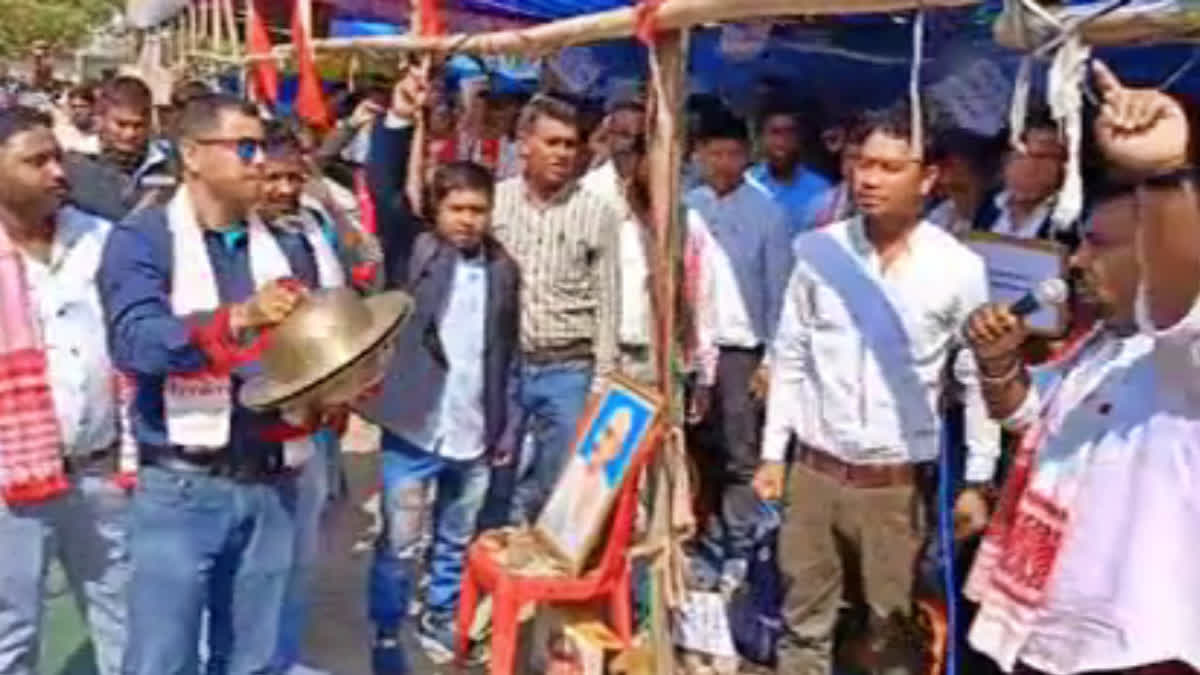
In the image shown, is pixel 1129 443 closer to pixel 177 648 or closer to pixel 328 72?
pixel 177 648

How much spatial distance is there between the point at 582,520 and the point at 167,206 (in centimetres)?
115

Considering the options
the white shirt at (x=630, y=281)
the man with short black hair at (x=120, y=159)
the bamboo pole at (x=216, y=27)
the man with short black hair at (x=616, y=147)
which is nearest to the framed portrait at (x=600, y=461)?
the white shirt at (x=630, y=281)

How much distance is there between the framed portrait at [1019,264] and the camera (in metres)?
4.13

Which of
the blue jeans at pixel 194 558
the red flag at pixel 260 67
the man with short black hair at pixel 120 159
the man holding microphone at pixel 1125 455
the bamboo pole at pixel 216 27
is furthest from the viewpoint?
the bamboo pole at pixel 216 27

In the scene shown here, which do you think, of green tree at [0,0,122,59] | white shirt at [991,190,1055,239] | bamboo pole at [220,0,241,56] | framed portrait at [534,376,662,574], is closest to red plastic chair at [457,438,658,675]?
framed portrait at [534,376,662,574]

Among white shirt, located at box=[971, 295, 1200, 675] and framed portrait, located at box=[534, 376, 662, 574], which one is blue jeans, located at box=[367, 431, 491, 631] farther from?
white shirt, located at box=[971, 295, 1200, 675]

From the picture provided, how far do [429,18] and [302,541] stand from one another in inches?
85.2

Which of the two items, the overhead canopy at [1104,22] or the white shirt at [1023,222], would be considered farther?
the white shirt at [1023,222]

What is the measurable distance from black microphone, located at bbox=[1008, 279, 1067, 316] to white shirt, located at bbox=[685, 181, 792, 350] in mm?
2051

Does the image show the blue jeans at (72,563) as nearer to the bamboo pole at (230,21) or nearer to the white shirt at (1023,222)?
the white shirt at (1023,222)

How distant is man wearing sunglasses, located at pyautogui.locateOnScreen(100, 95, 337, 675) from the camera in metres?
3.74

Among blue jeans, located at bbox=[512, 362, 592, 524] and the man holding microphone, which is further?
blue jeans, located at bbox=[512, 362, 592, 524]

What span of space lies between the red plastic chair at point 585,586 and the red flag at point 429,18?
7.01ft

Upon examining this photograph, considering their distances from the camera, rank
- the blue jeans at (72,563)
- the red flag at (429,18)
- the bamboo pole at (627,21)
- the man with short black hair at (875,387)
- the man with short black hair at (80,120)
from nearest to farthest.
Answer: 1. the bamboo pole at (627,21)
2. the blue jeans at (72,563)
3. the man with short black hair at (875,387)
4. the red flag at (429,18)
5. the man with short black hair at (80,120)
